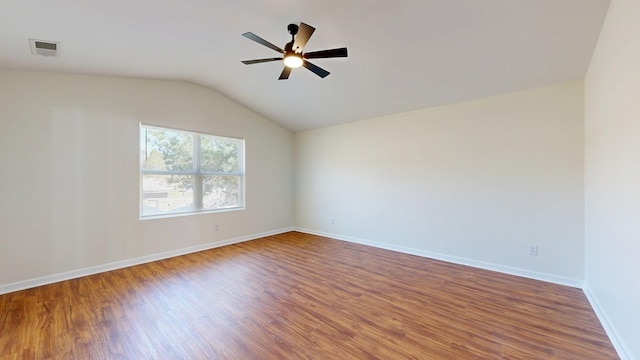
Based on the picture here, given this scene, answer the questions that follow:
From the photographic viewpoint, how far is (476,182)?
12.1ft

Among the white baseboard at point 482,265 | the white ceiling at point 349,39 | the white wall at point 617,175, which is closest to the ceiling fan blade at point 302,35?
the white ceiling at point 349,39

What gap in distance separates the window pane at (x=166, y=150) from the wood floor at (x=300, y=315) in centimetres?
161

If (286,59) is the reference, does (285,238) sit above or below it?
below

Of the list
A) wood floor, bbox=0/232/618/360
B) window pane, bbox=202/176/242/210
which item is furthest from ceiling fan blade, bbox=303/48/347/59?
window pane, bbox=202/176/242/210

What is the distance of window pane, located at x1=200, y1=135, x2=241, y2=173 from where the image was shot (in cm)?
465

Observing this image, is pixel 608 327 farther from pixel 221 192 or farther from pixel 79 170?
pixel 79 170

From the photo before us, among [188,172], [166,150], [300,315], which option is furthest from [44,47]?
[300,315]

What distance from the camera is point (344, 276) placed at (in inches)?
130

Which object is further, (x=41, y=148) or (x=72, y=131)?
(x=72, y=131)

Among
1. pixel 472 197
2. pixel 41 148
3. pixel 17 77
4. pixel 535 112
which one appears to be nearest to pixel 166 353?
pixel 41 148

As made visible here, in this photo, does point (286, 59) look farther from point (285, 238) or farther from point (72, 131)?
point (285, 238)

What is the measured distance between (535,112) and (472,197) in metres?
1.32

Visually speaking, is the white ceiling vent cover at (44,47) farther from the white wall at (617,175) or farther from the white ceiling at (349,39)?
the white wall at (617,175)

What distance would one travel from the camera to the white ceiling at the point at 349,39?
221cm
